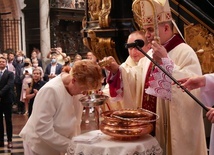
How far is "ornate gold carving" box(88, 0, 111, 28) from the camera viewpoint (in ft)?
17.6

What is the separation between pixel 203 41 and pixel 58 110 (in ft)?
9.00

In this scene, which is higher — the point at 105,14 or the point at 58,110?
the point at 105,14

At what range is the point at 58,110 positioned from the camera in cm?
336

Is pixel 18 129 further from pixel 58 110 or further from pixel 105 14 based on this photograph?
pixel 58 110

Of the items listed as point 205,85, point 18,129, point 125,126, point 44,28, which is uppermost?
point 44,28

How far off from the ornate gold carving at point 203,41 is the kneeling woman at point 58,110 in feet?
7.87

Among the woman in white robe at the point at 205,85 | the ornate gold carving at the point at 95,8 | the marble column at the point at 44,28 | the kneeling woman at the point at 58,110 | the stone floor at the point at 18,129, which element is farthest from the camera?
the marble column at the point at 44,28

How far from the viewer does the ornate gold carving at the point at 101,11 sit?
538 centimetres

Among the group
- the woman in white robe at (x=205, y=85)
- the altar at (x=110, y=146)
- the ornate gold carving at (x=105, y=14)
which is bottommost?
the altar at (x=110, y=146)

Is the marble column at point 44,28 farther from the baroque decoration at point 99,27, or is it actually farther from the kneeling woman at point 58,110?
the kneeling woman at point 58,110

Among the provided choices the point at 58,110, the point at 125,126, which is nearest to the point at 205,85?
the point at 125,126

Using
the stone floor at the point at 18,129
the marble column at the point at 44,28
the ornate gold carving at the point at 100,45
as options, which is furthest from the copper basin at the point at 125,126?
the marble column at the point at 44,28

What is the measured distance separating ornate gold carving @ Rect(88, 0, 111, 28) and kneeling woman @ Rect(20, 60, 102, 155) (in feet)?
6.60

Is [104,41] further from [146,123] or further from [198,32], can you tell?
[146,123]
